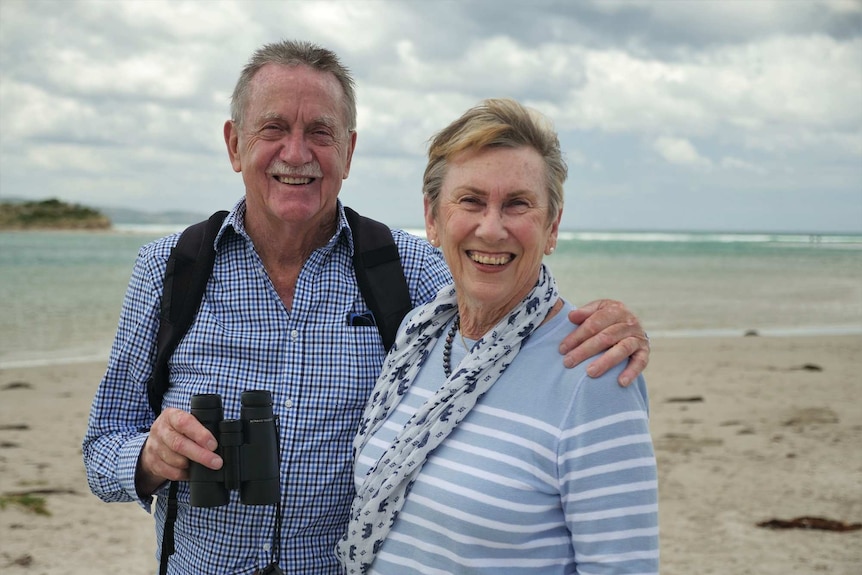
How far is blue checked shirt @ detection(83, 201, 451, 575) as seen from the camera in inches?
100

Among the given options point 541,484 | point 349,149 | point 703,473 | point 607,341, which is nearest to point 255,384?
point 349,149

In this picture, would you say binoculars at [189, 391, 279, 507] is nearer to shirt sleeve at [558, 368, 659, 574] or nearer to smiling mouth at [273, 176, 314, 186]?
smiling mouth at [273, 176, 314, 186]

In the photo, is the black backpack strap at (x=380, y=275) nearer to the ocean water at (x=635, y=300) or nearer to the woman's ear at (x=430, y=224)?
the woman's ear at (x=430, y=224)

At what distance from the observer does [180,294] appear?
8.69ft

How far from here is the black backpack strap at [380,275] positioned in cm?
273

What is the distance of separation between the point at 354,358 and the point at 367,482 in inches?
20.4

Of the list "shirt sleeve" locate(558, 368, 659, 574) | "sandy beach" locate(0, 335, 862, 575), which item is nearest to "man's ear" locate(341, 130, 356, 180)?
"shirt sleeve" locate(558, 368, 659, 574)

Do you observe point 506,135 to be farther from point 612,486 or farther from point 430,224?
point 612,486

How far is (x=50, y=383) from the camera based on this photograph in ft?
34.0

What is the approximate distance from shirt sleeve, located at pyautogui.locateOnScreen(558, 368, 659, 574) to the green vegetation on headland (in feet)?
284

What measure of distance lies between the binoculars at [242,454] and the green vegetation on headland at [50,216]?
85.9 meters

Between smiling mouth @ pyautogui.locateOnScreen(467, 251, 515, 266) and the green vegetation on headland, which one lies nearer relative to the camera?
smiling mouth @ pyautogui.locateOnScreen(467, 251, 515, 266)

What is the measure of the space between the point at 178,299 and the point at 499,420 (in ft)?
3.94

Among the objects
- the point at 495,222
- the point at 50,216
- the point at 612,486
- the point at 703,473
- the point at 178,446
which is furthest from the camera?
the point at 50,216
